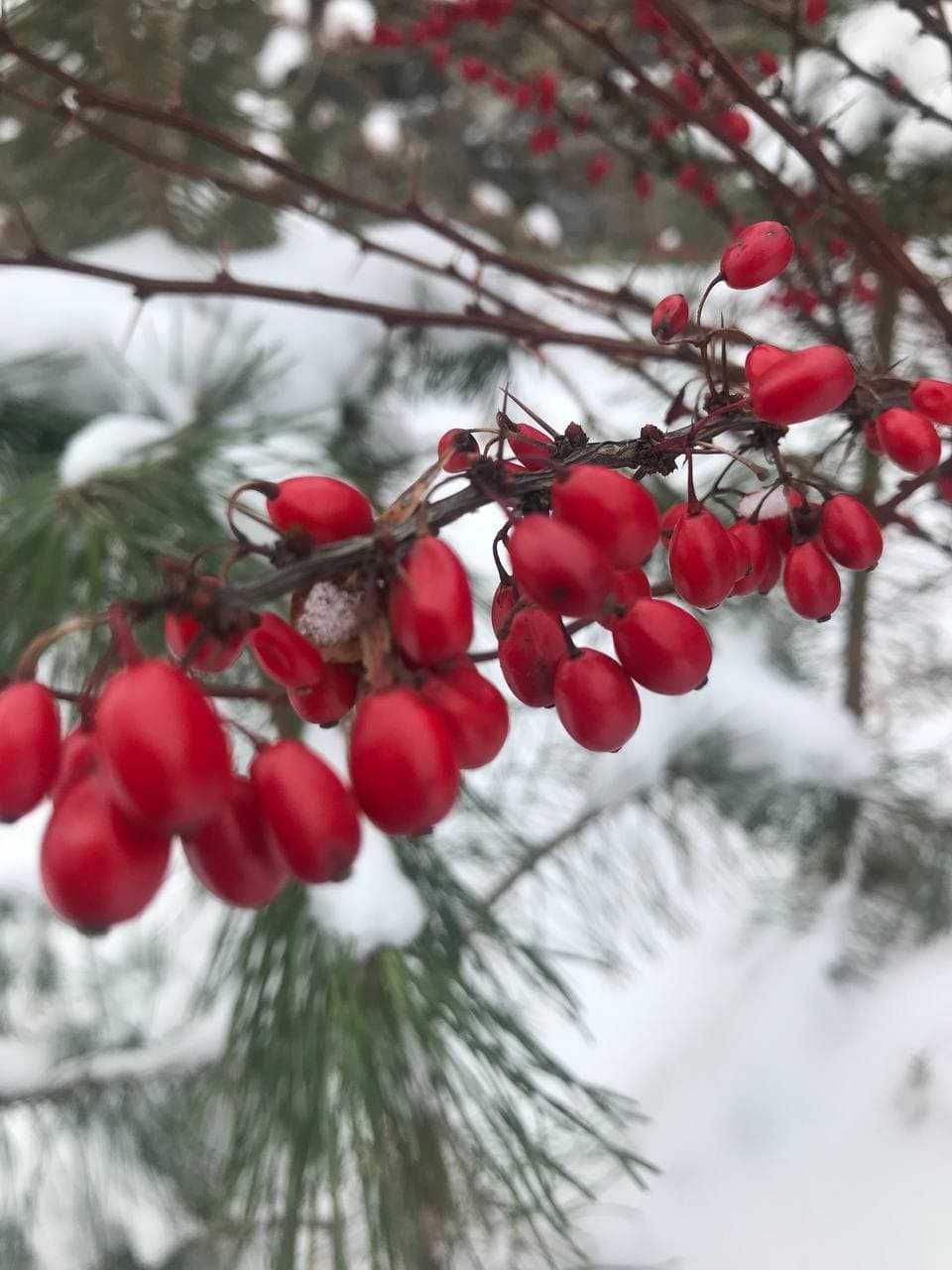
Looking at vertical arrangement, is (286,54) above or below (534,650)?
above

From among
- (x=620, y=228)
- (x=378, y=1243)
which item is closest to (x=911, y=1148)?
(x=378, y=1243)

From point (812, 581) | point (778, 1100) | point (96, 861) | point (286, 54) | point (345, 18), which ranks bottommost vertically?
point (778, 1100)

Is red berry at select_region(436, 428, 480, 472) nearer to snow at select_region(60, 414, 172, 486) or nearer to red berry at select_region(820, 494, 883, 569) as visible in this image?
red berry at select_region(820, 494, 883, 569)

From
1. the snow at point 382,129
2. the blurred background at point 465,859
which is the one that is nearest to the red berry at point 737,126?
the blurred background at point 465,859

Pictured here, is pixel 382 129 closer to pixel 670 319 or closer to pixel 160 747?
pixel 670 319

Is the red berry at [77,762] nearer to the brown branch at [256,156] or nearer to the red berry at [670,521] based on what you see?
the red berry at [670,521]

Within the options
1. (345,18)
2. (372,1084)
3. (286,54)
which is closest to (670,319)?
(372,1084)
